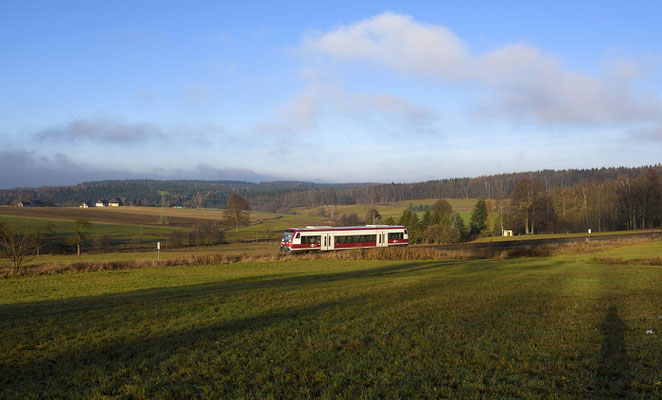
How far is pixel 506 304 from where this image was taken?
1239 cm

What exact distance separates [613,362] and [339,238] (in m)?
38.7

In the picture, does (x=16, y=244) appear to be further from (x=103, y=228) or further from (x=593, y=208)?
(x=593, y=208)

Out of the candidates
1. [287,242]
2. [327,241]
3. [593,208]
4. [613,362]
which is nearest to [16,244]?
[287,242]

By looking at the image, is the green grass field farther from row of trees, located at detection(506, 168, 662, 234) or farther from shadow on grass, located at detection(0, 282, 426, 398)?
row of trees, located at detection(506, 168, 662, 234)

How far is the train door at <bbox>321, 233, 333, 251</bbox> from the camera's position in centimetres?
4438

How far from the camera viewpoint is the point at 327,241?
44.6 metres

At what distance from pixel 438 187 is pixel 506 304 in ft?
491

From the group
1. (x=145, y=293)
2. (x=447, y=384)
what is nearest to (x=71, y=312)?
(x=145, y=293)

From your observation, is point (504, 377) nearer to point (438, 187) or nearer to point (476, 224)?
point (476, 224)

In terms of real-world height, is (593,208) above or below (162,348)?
above

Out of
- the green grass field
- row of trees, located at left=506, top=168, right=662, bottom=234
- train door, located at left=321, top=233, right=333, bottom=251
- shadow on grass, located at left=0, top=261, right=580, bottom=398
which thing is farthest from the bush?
shadow on grass, located at left=0, top=261, right=580, bottom=398

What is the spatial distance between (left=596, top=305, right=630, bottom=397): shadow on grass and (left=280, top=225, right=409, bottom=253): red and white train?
35.4m

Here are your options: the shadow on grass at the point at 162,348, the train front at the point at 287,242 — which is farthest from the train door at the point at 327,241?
the shadow on grass at the point at 162,348

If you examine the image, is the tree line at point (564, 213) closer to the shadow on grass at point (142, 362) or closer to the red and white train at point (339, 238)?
the red and white train at point (339, 238)
